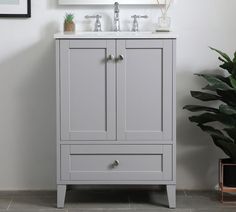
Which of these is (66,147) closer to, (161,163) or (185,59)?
(161,163)

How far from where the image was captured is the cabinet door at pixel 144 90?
10.7 feet

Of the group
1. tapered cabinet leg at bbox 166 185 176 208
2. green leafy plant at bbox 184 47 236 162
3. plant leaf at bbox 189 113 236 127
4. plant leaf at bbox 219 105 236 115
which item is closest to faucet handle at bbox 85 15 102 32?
green leafy plant at bbox 184 47 236 162

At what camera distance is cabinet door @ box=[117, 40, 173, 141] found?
3.25 meters

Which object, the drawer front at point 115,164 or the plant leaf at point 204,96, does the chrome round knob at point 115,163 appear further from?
the plant leaf at point 204,96

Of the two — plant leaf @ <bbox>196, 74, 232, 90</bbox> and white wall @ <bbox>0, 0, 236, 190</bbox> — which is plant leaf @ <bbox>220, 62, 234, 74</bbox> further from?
white wall @ <bbox>0, 0, 236, 190</bbox>

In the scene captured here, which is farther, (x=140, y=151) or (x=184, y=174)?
(x=184, y=174)

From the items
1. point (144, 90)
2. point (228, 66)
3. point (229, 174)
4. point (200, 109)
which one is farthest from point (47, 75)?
point (229, 174)

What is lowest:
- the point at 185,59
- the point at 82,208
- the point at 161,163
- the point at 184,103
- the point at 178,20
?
the point at 82,208

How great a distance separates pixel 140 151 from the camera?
131 inches

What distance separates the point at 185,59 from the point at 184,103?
0.29 m

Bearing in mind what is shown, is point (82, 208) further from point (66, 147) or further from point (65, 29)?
point (65, 29)

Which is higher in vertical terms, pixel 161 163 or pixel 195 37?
pixel 195 37

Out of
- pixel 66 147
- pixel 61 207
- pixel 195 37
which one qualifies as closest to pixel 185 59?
pixel 195 37

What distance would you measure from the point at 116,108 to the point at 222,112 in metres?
0.61
